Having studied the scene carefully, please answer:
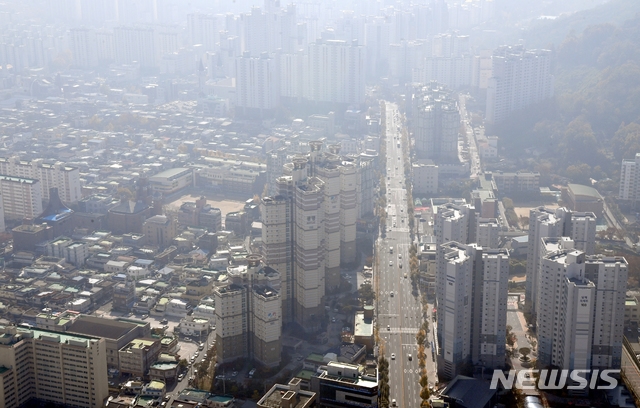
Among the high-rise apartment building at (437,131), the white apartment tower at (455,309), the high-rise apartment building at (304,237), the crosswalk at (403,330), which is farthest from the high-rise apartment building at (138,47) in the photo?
the white apartment tower at (455,309)

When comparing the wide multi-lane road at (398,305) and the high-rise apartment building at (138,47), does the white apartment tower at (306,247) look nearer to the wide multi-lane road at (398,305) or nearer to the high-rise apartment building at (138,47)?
the wide multi-lane road at (398,305)

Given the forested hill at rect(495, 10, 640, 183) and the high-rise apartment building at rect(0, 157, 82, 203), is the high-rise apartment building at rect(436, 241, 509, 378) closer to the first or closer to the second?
the forested hill at rect(495, 10, 640, 183)

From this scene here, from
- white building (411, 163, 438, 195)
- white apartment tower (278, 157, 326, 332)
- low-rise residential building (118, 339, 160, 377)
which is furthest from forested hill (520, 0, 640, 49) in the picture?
low-rise residential building (118, 339, 160, 377)

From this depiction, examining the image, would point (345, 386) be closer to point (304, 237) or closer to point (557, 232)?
point (304, 237)

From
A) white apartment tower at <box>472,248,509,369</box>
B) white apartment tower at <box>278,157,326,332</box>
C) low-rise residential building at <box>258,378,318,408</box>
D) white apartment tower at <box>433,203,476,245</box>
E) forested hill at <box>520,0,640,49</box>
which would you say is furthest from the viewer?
forested hill at <box>520,0,640,49</box>

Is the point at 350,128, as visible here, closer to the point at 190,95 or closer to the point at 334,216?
the point at 190,95

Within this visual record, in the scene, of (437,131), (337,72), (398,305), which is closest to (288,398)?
(398,305)
